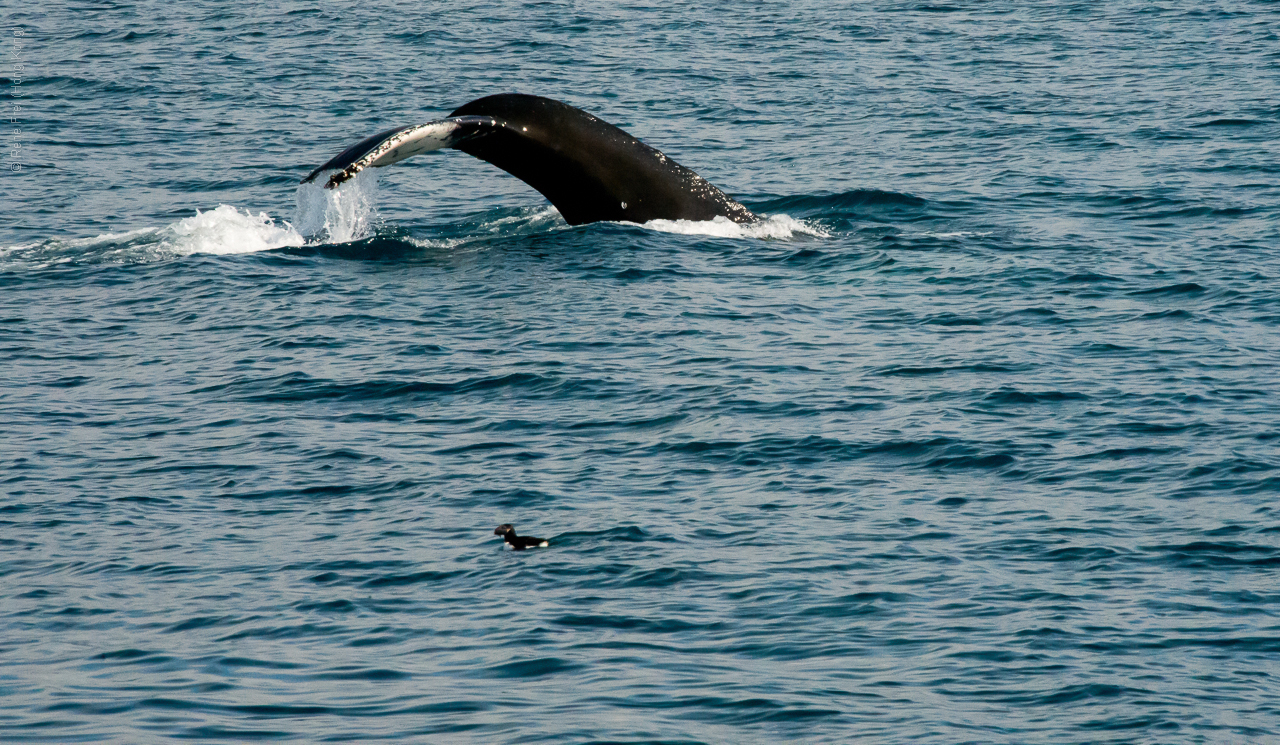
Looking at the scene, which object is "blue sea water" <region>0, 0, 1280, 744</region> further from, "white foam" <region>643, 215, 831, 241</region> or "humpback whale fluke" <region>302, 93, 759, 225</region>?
"humpback whale fluke" <region>302, 93, 759, 225</region>

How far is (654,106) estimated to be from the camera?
3005cm

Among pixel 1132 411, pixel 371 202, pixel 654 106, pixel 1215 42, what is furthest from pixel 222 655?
pixel 1215 42

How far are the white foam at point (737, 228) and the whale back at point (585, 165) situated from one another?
0.08 meters

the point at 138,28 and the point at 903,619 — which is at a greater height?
the point at 138,28

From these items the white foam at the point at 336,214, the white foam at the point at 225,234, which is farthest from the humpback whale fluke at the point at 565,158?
the white foam at the point at 225,234

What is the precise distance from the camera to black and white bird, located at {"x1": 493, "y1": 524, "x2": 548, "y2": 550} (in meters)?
11.3

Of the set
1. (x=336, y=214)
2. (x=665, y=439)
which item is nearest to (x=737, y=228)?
(x=336, y=214)

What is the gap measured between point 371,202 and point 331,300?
212 inches

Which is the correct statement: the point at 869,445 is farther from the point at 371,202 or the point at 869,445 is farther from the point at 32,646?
the point at 371,202

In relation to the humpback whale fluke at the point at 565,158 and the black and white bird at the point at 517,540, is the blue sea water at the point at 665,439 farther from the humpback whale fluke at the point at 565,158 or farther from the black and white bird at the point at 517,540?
the humpback whale fluke at the point at 565,158

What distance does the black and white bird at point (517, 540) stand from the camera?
1134cm

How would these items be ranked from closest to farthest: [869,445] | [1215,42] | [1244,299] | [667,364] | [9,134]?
[869,445] → [667,364] → [1244,299] → [9,134] → [1215,42]

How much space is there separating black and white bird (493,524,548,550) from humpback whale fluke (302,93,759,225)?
483cm

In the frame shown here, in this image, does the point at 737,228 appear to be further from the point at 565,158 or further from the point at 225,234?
the point at 225,234
